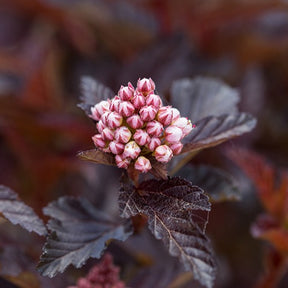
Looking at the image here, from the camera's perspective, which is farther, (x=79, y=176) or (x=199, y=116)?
(x=79, y=176)

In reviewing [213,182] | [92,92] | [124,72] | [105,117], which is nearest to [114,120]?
[105,117]

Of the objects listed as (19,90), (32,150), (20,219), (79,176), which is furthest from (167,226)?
(19,90)

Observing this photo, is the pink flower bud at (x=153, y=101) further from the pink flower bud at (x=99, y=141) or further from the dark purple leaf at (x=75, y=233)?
the dark purple leaf at (x=75, y=233)

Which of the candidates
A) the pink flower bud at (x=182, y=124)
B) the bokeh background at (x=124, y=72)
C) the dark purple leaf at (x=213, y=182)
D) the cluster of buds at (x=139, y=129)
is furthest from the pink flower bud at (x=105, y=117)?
the bokeh background at (x=124, y=72)

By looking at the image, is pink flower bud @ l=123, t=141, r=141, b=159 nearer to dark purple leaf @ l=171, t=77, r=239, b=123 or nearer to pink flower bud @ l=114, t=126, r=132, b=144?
pink flower bud @ l=114, t=126, r=132, b=144

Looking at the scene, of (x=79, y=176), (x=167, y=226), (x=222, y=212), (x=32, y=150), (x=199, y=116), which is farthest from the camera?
(x=79, y=176)

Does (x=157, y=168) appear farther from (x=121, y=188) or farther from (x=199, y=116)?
(x=199, y=116)

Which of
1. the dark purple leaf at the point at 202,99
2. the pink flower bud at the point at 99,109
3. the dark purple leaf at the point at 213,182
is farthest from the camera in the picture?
the dark purple leaf at the point at 202,99

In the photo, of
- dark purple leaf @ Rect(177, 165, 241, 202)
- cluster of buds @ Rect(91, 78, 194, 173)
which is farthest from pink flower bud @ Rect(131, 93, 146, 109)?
dark purple leaf @ Rect(177, 165, 241, 202)
